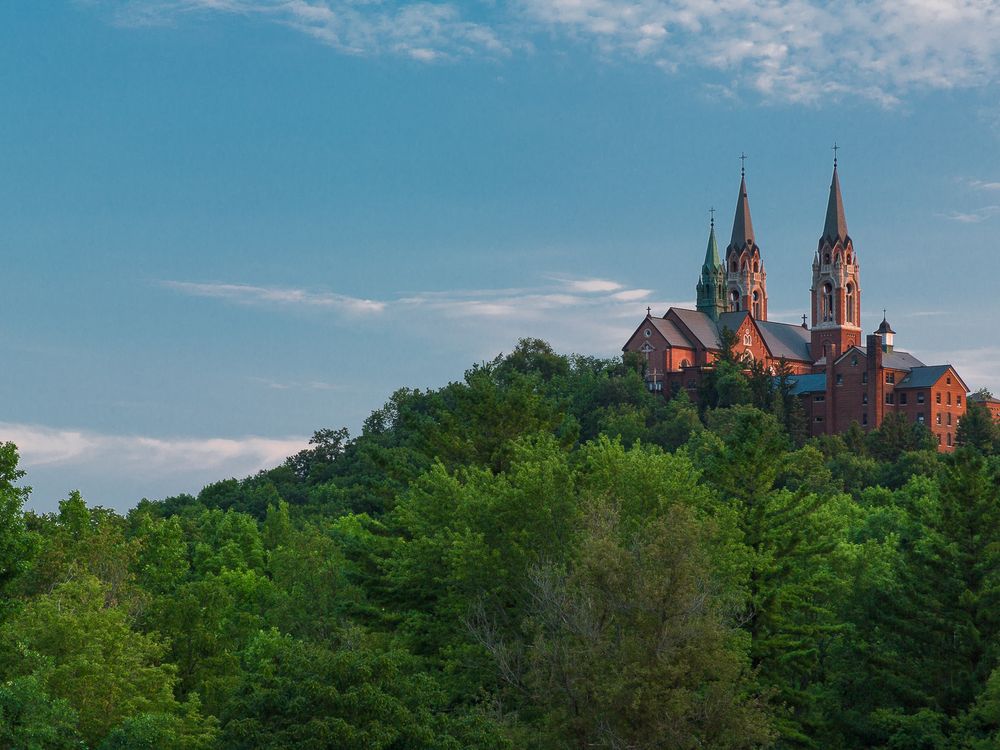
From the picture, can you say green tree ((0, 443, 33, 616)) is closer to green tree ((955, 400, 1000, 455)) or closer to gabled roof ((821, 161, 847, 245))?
green tree ((955, 400, 1000, 455))

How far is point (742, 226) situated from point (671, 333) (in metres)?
24.3

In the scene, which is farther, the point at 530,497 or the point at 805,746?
the point at 805,746

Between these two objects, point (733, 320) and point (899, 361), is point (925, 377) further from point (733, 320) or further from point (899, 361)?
point (733, 320)

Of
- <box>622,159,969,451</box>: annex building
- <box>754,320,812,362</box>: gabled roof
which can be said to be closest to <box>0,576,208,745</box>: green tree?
<box>622,159,969,451</box>: annex building

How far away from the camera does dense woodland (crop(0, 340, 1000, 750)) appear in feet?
101

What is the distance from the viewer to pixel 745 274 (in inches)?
5768

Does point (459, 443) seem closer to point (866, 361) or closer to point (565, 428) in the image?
point (565, 428)

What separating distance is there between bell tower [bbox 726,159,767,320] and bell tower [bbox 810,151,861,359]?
9.74m

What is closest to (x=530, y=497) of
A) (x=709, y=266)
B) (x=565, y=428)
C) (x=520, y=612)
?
(x=520, y=612)

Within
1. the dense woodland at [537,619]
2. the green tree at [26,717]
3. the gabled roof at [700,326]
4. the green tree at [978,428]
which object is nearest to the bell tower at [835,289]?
the gabled roof at [700,326]

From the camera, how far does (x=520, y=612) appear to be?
37.7 m

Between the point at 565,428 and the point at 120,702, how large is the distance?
23323mm

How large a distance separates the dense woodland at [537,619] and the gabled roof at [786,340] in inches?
3020

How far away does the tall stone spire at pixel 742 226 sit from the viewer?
148m
